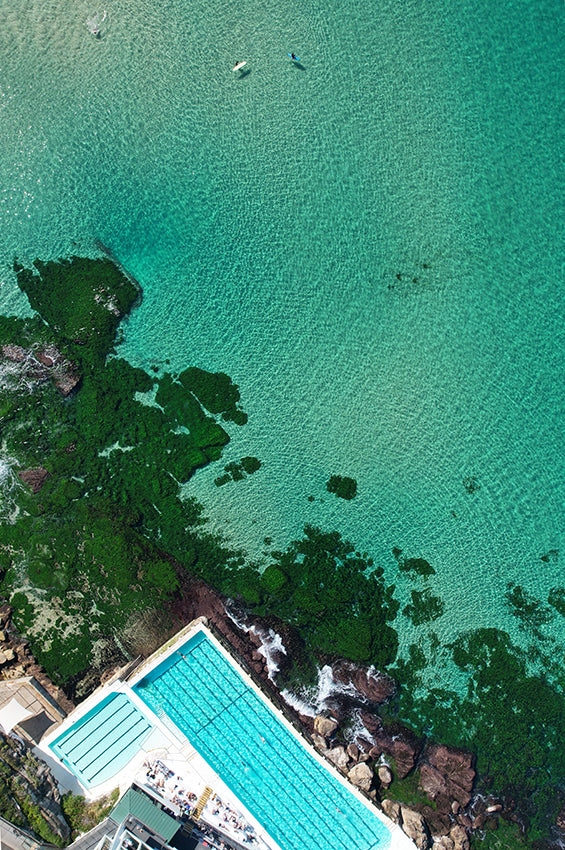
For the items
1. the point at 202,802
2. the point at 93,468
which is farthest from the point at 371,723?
the point at 93,468

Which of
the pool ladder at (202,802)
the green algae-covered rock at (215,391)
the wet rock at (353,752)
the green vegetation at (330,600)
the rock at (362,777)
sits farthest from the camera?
the green algae-covered rock at (215,391)

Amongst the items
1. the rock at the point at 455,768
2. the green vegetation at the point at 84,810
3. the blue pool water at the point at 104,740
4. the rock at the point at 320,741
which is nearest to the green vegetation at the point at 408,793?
the rock at the point at 455,768

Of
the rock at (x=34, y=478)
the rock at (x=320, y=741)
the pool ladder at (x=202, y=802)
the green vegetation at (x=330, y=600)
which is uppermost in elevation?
the rock at (x=34, y=478)

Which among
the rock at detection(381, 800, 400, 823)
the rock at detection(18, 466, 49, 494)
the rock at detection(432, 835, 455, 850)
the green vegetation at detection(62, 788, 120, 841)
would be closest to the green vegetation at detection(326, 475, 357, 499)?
the rock at detection(18, 466, 49, 494)

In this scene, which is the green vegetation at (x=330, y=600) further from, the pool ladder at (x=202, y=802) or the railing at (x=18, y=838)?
the railing at (x=18, y=838)

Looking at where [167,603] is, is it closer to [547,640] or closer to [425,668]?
[425,668]

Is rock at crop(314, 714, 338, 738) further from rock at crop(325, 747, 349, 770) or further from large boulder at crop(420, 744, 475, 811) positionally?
large boulder at crop(420, 744, 475, 811)
